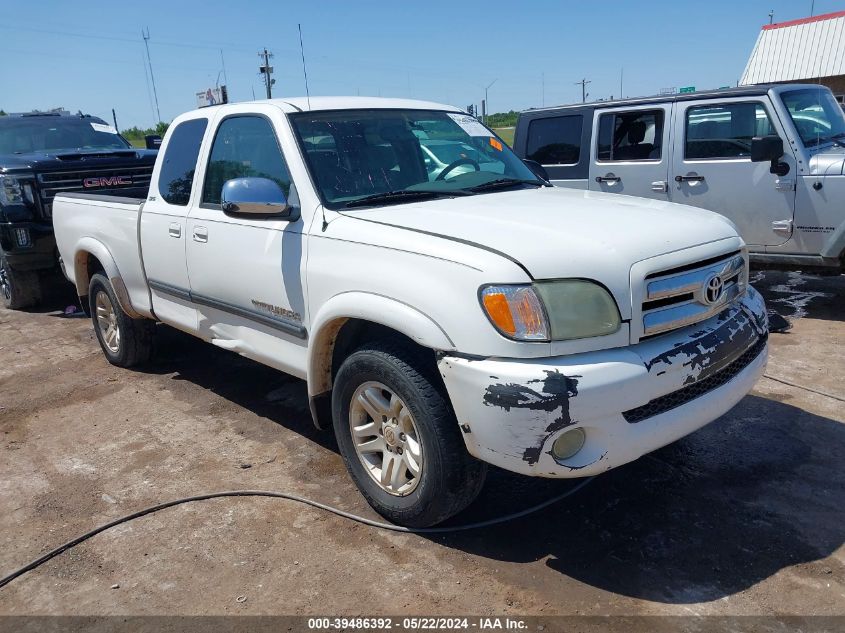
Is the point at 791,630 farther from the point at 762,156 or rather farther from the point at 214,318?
the point at 762,156

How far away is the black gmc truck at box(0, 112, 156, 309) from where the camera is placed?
7.59 metres

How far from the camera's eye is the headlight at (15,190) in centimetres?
755

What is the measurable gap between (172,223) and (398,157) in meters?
1.60

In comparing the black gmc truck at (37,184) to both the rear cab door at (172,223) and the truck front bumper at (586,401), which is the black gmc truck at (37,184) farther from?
the truck front bumper at (586,401)

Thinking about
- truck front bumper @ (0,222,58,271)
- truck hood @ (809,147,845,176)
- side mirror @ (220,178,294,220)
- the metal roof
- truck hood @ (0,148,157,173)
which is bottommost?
truck front bumper @ (0,222,58,271)

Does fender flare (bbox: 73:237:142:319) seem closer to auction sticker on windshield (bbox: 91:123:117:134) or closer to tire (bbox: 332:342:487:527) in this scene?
tire (bbox: 332:342:487:527)

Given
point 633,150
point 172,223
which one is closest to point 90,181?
point 172,223

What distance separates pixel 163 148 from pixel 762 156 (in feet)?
16.1

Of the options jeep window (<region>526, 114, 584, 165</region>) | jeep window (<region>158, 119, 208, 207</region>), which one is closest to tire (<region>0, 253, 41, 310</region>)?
jeep window (<region>158, 119, 208, 207</region>)

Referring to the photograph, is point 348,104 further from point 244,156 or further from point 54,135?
point 54,135

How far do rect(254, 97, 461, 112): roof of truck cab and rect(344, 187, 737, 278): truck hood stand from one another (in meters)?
0.88

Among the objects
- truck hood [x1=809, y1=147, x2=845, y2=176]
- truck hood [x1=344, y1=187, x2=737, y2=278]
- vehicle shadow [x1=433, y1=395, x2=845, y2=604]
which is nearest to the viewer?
truck hood [x1=344, y1=187, x2=737, y2=278]

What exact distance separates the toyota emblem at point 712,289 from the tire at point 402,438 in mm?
1173

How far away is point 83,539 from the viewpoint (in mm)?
3295
